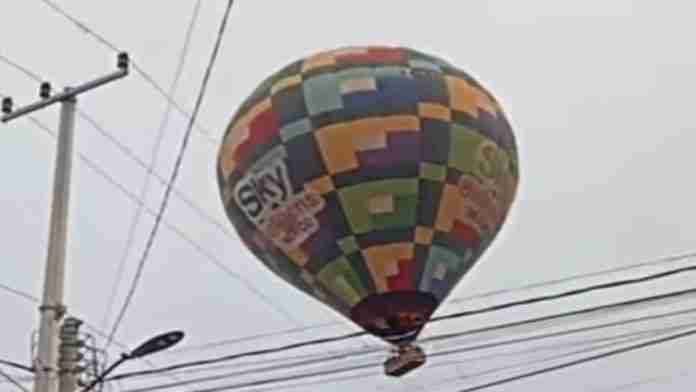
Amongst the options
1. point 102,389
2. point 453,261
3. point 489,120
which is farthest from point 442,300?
point 102,389

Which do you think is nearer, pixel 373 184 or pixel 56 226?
pixel 373 184

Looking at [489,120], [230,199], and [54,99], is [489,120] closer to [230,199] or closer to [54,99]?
[230,199]

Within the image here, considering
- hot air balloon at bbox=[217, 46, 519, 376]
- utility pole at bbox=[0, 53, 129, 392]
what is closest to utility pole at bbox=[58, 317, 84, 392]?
utility pole at bbox=[0, 53, 129, 392]

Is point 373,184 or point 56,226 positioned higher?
point 56,226

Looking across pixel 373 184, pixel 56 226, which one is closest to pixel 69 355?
pixel 56 226

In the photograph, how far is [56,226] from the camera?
2236 cm

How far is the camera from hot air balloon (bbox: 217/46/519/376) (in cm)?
2095

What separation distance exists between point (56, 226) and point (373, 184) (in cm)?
336

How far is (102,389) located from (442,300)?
3516 millimetres

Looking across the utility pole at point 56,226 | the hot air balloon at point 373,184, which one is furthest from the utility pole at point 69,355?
the hot air balloon at point 373,184

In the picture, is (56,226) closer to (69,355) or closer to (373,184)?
(69,355)

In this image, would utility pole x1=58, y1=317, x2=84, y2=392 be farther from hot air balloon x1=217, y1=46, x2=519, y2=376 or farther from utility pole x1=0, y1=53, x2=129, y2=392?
hot air balloon x1=217, y1=46, x2=519, y2=376

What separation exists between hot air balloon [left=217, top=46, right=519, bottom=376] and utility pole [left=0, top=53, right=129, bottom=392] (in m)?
1.88

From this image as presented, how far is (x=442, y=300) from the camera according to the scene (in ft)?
70.0
